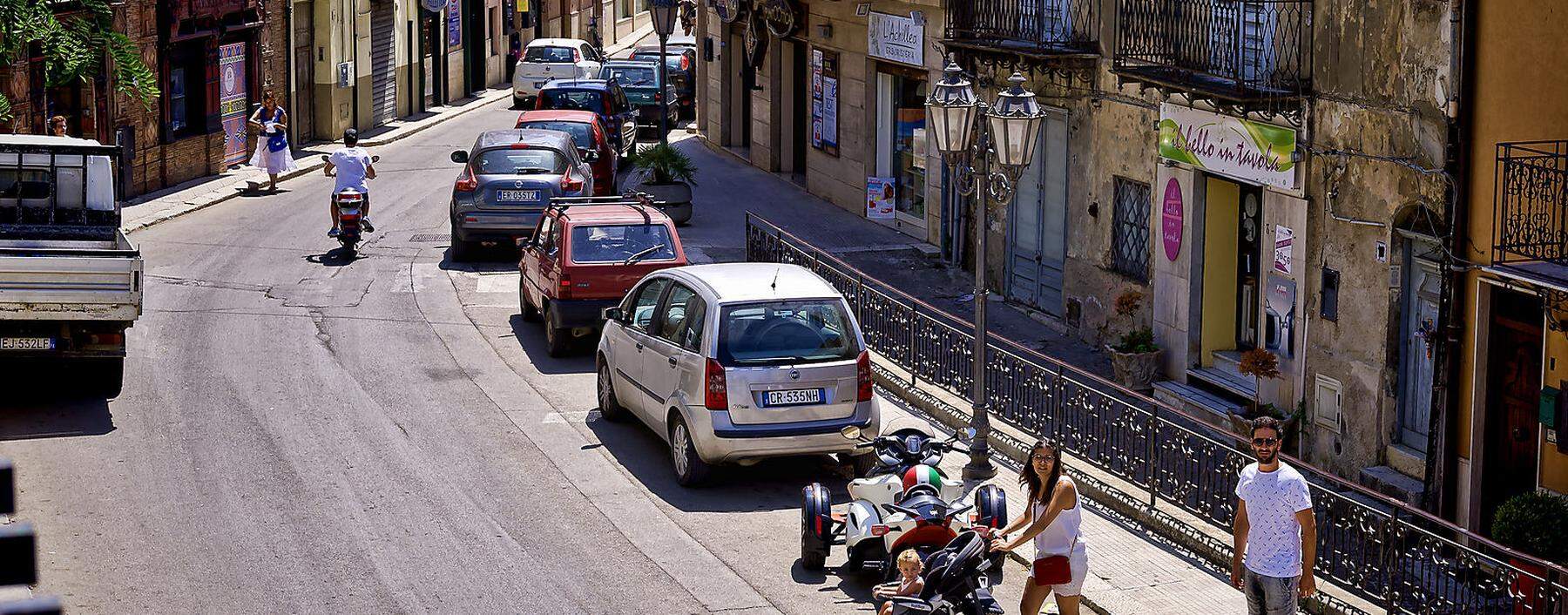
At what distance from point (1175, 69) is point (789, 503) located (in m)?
Result: 6.44

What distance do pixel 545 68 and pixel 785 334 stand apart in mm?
36112

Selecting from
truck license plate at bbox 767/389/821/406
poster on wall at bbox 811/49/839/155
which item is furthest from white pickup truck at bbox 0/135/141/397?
poster on wall at bbox 811/49/839/155

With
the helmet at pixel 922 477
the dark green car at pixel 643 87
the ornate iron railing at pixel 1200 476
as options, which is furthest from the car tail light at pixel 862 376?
the dark green car at pixel 643 87

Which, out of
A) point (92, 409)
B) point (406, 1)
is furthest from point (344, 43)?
point (92, 409)

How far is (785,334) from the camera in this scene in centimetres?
1396

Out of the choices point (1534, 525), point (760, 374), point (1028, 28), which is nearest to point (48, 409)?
point (760, 374)

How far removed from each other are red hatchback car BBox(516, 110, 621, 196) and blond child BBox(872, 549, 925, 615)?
19.1 metres

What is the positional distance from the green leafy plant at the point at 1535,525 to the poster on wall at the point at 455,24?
42.2 meters

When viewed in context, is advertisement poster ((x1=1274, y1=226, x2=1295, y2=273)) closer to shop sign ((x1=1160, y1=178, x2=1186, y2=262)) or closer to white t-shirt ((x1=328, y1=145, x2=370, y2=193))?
shop sign ((x1=1160, y1=178, x2=1186, y2=262))

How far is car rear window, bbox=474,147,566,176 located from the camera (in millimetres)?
24953

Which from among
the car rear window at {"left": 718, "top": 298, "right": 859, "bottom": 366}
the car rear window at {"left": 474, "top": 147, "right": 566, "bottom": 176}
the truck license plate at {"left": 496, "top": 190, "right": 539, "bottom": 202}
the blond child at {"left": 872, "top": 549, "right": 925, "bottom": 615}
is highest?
the car rear window at {"left": 474, "top": 147, "right": 566, "bottom": 176}

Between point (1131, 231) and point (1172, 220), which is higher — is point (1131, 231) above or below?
below

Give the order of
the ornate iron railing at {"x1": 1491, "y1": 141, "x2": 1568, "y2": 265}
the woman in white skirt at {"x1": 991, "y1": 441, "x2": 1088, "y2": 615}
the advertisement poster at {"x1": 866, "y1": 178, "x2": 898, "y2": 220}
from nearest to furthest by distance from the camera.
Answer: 1. the woman in white skirt at {"x1": 991, "y1": 441, "x2": 1088, "y2": 615}
2. the ornate iron railing at {"x1": 1491, "y1": 141, "x2": 1568, "y2": 265}
3. the advertisement poster at {"x1": 866, "y1": 178, "x2": 898, "y2": 220}

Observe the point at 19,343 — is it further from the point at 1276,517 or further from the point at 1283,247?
the point at 1283,247
